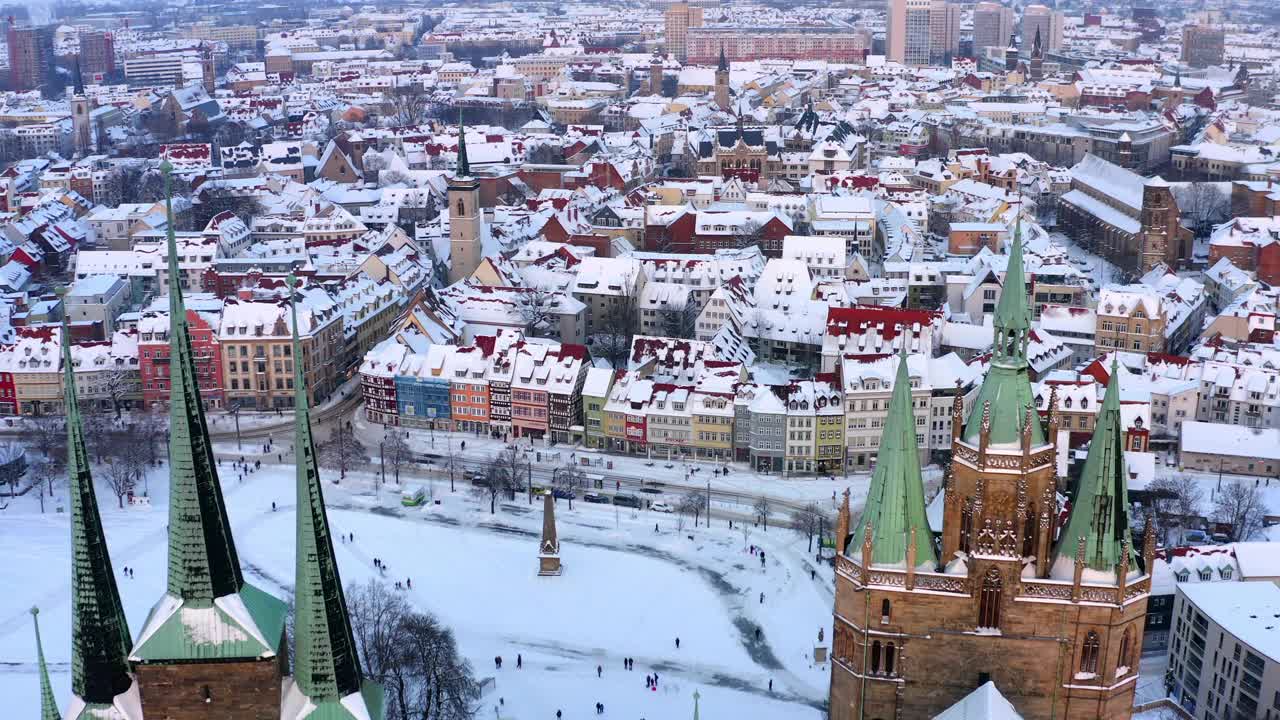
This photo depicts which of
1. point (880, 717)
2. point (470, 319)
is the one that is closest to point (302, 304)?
point (470, 319)

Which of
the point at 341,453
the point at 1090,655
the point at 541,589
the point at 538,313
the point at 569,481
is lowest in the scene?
the point at 569,481

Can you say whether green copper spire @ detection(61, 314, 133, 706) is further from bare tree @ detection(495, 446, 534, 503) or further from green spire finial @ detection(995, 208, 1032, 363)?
bare tree @ detection(495, 446, 534, 503)

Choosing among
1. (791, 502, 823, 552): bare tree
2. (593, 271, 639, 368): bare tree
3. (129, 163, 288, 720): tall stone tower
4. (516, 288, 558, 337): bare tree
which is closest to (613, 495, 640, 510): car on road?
(791, 502, 823, 552): bare tree

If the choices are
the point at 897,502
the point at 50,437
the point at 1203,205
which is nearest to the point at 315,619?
the point at 897,502

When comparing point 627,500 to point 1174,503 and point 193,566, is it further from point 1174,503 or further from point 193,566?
point 193,566

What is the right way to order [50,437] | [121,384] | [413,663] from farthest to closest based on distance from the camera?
[121,384] → [50,437] → [413,663]

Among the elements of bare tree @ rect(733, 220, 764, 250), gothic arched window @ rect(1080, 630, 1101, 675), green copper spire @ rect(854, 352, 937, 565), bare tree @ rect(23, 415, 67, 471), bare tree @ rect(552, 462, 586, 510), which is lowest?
bare tree @ rect(552, 462, 586, 510)

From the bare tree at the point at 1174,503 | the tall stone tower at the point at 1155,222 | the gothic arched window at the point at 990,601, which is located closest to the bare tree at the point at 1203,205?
the tall stone tower at the point at 1155,222
